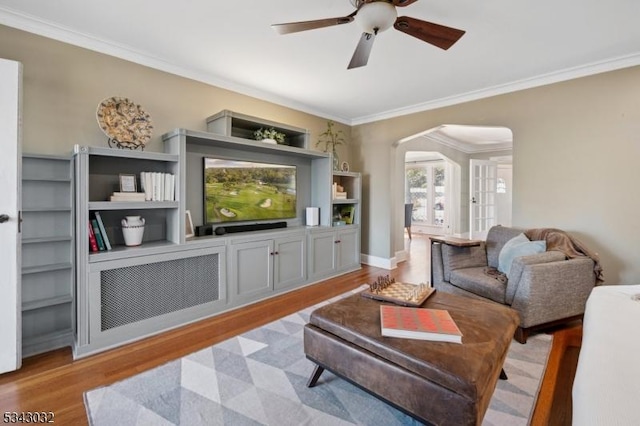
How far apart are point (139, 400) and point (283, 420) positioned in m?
0.85

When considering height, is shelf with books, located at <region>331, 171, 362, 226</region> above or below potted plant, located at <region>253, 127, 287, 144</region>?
below

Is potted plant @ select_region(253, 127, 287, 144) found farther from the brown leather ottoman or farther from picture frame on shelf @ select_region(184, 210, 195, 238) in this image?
the brown leather ottoman

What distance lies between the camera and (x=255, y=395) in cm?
171

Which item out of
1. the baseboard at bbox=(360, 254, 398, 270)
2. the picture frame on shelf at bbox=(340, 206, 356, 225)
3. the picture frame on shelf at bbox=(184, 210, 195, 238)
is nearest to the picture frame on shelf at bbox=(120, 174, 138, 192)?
the picture frame on shelf at bbox=(184, 210, 195, 238)

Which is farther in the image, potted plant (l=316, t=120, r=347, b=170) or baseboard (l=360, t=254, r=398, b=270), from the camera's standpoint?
baseboard (l=360, t=254, r=398, b=270)

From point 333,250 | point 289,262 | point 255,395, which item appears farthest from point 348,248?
point 255,395

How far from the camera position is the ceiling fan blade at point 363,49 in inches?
74.1

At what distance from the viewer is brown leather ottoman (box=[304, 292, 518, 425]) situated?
119 centimetres

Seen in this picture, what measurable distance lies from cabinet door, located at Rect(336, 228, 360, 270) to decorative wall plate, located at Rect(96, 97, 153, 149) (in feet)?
8.64

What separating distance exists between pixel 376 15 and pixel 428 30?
0.39 m

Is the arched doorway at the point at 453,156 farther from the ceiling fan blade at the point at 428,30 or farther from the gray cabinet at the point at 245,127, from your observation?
the ceiling fan blade at the point at 428,30

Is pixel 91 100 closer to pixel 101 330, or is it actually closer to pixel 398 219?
pixel 101 330

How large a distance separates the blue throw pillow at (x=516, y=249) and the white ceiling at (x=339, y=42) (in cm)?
175

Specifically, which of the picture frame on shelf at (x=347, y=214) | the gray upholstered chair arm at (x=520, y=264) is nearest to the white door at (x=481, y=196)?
the picture frame on shelf at (x=347, y=214)
